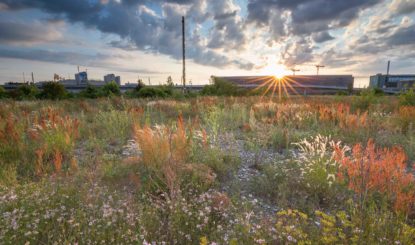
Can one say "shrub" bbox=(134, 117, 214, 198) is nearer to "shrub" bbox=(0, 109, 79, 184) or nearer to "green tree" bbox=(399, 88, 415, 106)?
"shrub" bbox=(0, 109, 79, 184)

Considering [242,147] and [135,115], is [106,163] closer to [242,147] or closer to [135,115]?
[242,147]

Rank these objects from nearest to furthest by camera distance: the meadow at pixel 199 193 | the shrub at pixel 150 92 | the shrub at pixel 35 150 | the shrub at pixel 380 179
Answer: the meadow at pixel 199 193
the shrub at pixel 380 179
the shrub at pixel 35 150
the shrub at pixel 150 92

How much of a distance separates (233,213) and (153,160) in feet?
5.29

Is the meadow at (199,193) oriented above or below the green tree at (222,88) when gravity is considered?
below

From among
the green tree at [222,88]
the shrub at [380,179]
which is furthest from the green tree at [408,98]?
the green tree at [222,88]

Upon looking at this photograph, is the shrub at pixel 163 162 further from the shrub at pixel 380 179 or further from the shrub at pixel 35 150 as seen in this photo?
the shrub at pixel 380 179

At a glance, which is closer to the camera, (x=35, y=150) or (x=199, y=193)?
(x=199, y=193)

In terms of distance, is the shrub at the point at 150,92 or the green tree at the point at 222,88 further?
the green tree at the point at 222,88

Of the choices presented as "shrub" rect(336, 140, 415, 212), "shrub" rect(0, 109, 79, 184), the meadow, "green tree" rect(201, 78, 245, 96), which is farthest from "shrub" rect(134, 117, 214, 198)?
"green tree" rect(201, 78, 245, 96)

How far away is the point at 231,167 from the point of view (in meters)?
3.92

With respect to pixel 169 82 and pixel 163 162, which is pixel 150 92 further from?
pixel 163 162

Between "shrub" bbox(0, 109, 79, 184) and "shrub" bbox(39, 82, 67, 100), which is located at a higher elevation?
"shrub" bbox(39, 82, 67, 100)

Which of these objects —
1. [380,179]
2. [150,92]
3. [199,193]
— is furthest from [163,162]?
[150,92]

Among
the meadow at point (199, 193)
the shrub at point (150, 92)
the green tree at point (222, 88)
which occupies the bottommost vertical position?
the meadow at point (199, 193)
